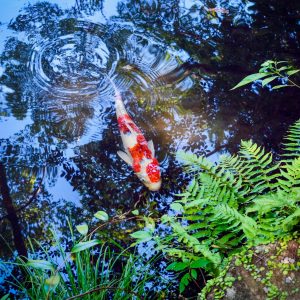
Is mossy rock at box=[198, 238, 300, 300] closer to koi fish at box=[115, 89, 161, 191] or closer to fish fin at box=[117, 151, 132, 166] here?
koi fish at box=[115, 89, 161, 191]

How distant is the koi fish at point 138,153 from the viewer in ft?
14.5

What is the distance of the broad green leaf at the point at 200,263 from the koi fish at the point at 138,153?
4.49 ft

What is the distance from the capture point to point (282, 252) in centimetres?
260

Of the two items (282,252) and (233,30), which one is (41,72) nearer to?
(233,30)

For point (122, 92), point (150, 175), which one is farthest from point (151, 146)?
point (122, 92)

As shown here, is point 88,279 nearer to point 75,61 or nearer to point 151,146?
point 151,146

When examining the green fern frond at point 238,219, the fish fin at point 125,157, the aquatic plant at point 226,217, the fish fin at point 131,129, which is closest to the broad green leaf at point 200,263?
the aquatic plant at point 226,217

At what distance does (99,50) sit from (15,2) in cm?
206

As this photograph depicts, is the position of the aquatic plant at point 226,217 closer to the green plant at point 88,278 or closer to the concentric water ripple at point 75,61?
the green plant at point 88,278

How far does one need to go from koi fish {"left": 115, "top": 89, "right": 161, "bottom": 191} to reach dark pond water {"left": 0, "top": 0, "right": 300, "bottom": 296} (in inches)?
4.8

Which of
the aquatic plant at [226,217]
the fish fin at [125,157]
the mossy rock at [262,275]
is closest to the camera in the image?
the mossy rock at [262,275]

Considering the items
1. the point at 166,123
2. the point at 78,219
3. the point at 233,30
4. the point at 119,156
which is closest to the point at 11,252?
the point at 78,219

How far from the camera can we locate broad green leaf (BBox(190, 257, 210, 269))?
10.2 feet

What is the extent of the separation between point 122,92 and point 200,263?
3072 mm
